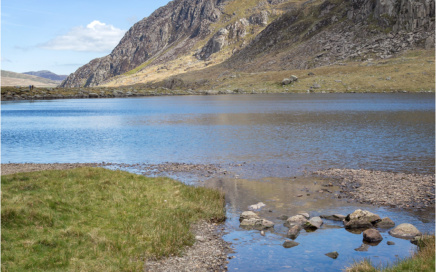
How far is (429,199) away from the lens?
26016mm

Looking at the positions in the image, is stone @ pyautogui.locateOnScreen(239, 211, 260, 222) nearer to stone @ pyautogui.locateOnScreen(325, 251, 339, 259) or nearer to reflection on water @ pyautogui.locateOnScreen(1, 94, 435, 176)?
stone @ pyautogui.locateOnScreen(325, 251, 339, 259)

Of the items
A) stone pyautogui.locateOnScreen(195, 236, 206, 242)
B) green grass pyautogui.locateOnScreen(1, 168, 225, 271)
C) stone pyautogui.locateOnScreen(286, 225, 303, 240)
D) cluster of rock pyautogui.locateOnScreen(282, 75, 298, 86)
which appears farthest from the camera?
cluster of rock pyautogui.locateOnScreen(282, 75, 298, 86)

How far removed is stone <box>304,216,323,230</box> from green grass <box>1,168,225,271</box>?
549 cm

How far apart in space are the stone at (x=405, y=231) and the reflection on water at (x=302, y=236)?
419mm

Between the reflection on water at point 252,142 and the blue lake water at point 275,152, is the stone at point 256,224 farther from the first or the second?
the reflection on water at point 252,142

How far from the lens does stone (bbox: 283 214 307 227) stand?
72.4ft

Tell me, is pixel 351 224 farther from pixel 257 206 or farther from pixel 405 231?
pixel 257 206

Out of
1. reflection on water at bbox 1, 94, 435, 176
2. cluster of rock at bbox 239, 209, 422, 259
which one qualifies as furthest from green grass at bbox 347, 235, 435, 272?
reflection on water at bbox 1, 94, 435, 176

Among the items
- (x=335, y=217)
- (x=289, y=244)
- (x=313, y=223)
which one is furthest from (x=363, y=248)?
(x=335, y=217)

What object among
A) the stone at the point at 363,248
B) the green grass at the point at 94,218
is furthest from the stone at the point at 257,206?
the stone at the point at 363,248

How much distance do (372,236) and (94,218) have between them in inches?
602

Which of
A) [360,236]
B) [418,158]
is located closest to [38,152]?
[360,236]

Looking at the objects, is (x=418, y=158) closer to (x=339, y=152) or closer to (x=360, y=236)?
(x=339, y=152)

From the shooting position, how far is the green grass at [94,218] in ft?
51.5
